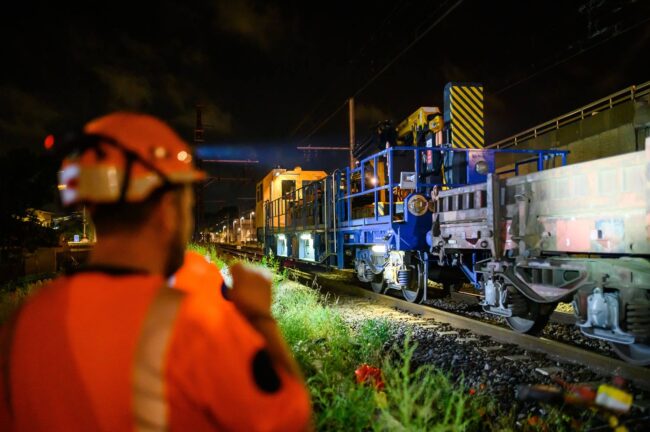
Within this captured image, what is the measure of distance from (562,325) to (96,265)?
26.6 ft

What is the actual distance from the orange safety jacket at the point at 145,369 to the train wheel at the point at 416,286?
367 inches

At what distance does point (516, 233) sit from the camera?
666 centimetres

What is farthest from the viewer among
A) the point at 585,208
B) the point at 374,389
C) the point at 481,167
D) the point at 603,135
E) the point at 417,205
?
the point at 603,135

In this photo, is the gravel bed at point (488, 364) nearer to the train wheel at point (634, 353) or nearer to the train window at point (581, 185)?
the train wheel at point (634, 353)

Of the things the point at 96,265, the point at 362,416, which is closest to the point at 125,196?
the point at 96,265

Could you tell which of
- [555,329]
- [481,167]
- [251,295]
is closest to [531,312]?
[555,329]

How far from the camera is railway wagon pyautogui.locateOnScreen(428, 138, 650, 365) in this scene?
505cm

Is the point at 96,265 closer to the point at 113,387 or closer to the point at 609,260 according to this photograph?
the point at 113,387

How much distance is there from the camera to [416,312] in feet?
30.6

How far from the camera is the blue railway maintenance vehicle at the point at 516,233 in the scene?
5152mm

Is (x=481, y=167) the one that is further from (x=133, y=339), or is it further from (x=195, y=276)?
(x=133, y=339)

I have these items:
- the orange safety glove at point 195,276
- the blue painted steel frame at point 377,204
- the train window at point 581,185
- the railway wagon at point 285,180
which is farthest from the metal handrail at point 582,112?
the orange safety glove at point 195,276

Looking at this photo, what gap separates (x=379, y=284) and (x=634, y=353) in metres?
7.13

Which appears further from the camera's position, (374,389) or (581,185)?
(581,185)
